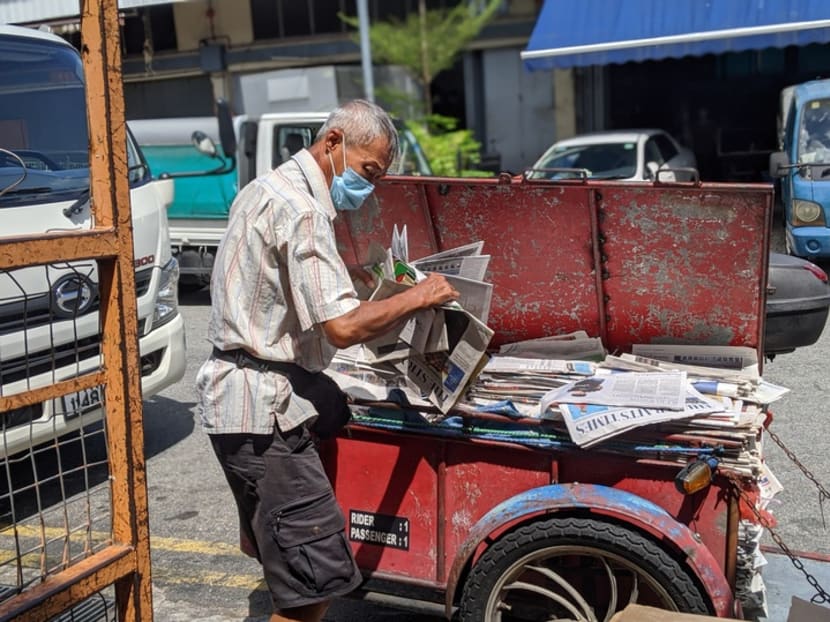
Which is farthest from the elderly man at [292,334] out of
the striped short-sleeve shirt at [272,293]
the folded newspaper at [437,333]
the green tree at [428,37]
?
the green tree at [428,37]

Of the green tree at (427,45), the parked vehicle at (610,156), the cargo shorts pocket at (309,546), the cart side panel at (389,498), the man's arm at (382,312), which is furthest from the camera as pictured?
the green tree at (427,45)

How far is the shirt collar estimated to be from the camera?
2455mm

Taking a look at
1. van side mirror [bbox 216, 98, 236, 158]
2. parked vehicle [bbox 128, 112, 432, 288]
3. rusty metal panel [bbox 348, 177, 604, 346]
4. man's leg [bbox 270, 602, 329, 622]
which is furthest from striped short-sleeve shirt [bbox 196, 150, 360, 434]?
parked vehicle [bbox 128, 112, 432, 288]

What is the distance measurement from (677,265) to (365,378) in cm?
107

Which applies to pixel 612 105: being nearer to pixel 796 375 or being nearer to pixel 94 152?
pixel 796 375

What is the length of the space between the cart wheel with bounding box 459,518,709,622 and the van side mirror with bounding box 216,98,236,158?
6085 mm

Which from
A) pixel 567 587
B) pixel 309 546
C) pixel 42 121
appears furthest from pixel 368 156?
pixel 42 121

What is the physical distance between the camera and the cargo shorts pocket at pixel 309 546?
95.5 inches

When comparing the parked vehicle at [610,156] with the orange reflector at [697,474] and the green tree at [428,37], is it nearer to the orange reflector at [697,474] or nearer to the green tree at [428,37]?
the green tree at [428,37]

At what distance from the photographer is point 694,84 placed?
18125mm

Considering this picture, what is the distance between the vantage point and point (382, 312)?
232 cm

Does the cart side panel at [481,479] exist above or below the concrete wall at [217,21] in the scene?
below

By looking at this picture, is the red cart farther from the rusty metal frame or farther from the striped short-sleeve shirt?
the rusty metal frame

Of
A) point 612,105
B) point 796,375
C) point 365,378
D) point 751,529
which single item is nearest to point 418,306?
point 365,378
